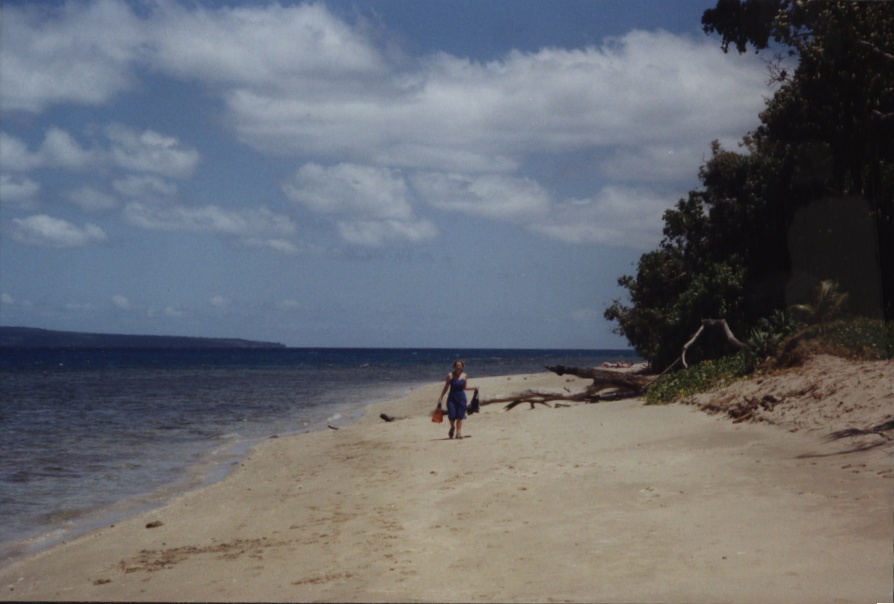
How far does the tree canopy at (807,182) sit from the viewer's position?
62.1 ft

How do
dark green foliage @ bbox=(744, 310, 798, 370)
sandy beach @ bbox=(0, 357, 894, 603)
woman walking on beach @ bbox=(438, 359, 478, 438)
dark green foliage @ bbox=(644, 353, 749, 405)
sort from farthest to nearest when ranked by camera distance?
1. dark green foliage @ bbox=(644, 353, 749, 405)
2. dark green foliage @ bbox=(744, 310, 798, 370)
3. woman walking on beach @ bbox=(438, 359, 478, 438)
4. sandy beach @ bbox=(0, 357, 894, 603)

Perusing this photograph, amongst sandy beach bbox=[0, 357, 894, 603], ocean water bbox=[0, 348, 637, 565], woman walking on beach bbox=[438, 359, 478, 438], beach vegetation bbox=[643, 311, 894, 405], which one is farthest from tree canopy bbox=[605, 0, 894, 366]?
ocean water bbox=[0, 348, 637, 565]

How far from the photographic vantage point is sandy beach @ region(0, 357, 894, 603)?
6.75 metres

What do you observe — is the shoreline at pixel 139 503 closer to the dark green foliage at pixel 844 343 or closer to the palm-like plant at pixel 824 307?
the dark green foliage at pixel 844 343

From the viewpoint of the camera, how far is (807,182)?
23.3 m

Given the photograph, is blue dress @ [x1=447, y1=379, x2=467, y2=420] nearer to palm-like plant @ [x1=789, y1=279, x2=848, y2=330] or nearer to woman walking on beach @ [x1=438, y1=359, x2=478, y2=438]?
woman walking on beach @ [x1=438, y1=359, x2=478, y2=438]

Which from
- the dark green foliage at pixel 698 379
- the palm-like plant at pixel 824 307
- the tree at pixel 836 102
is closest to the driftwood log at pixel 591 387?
the dark green foliage at pixel 698 379

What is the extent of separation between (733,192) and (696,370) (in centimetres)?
948

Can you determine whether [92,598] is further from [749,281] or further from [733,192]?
[733,192]

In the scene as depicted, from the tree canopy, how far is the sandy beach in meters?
7.63

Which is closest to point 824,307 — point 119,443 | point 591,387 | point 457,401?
point 591,387

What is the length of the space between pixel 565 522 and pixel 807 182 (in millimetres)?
17989

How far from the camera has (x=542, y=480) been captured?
37.1ft

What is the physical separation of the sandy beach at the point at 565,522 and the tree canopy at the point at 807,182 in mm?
7630
